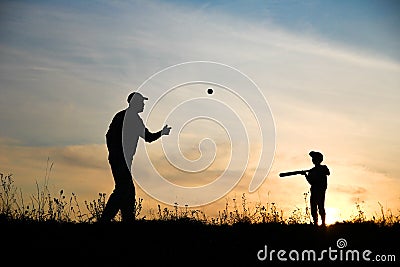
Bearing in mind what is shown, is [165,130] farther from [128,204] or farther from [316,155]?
[316,155]

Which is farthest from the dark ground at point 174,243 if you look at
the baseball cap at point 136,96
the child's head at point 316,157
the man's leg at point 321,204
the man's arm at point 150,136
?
the baseball cap at point 136,96

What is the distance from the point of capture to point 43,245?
857 cm

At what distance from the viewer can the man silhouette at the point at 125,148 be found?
1127 cm

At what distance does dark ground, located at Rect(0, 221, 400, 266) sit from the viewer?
798 cm

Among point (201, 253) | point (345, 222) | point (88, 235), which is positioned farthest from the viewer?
point (345, 222)

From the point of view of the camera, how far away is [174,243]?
8.76 m

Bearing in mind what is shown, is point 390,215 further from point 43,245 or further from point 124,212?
point 43,245

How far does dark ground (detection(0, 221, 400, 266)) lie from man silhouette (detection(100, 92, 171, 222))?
0.84 metres

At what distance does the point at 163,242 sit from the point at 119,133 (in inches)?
136

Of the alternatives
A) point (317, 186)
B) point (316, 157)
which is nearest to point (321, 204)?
point (317, 186)

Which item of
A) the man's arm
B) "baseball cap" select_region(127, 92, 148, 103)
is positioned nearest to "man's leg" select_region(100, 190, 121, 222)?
the man's arm

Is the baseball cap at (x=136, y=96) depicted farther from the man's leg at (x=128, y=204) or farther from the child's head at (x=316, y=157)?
the child's head at (x=316, y=157)

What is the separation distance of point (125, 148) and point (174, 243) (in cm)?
330

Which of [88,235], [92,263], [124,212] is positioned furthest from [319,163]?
[92,263]
